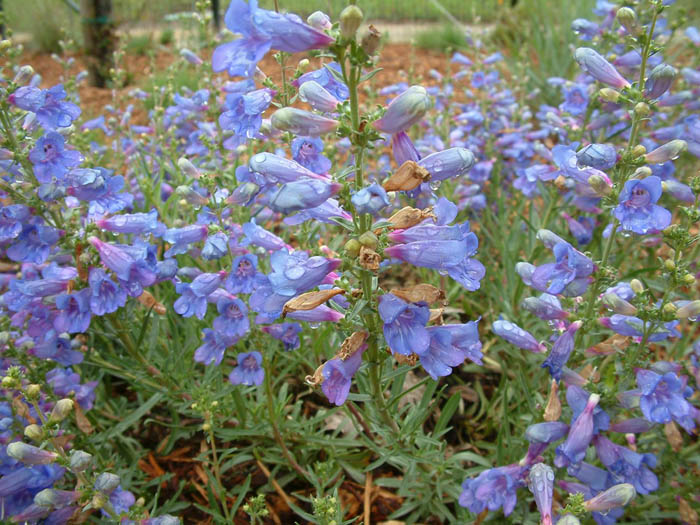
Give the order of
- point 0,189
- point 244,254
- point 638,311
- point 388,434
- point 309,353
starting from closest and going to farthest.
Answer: point 638,311 < point 388,434 < point 0,189 < point 244,254 < point 309,353

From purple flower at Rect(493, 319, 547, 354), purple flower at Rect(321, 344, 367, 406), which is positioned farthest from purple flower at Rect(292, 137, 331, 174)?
purple flower at Rect(493, 319, 547, 354)

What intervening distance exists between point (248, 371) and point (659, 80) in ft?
7.58

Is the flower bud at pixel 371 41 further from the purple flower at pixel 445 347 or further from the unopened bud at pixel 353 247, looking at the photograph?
the purple flower at pixel 445 347

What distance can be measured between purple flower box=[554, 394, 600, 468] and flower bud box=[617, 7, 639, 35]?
1640 millimetres

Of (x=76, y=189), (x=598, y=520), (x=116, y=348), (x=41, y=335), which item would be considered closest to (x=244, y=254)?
(x=76, y=189)

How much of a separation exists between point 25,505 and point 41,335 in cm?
80

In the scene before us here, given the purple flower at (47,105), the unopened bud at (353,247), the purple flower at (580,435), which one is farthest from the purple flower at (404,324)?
the purple flower at (47,105)

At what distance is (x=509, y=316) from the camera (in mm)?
3703

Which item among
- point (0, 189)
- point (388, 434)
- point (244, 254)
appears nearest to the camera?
point (388, 434)

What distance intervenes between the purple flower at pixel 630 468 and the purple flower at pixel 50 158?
2766mm

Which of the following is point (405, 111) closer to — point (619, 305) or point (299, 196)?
point (299, 196)

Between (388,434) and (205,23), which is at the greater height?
(205,23)

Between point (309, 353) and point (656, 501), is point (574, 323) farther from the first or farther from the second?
point (309, 353)

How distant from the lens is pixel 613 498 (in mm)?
2297
